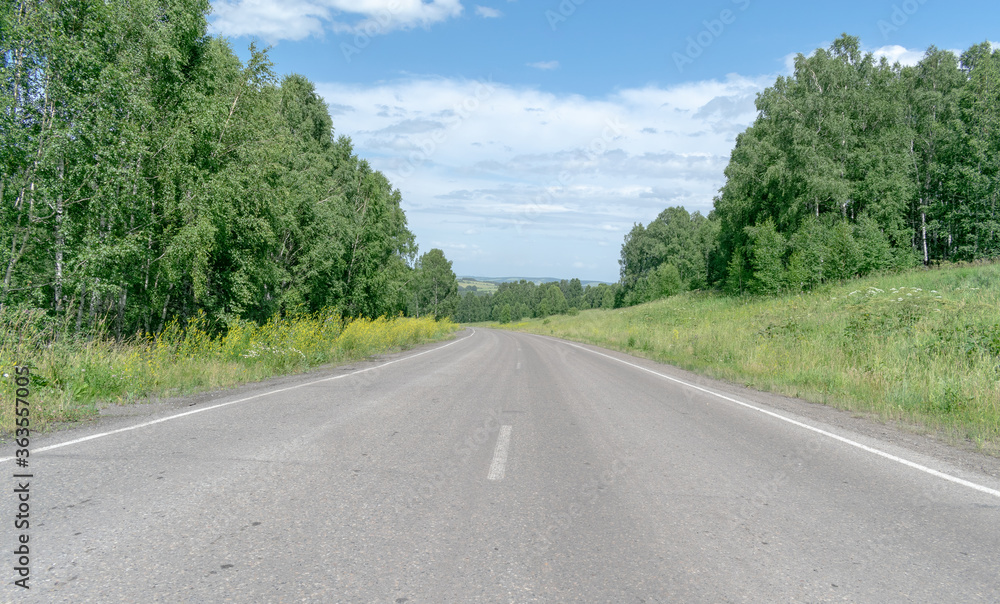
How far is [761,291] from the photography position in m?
39.2

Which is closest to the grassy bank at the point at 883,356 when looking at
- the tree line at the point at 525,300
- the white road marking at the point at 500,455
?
the white road marking at the point at 500,455

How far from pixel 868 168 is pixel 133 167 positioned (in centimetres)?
4613

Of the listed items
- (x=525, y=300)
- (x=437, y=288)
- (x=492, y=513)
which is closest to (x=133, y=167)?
(x=492, y=513)

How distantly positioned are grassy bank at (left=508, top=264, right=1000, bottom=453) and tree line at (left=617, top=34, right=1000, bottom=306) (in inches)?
590

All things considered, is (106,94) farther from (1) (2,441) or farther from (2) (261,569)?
(2) (261,569)

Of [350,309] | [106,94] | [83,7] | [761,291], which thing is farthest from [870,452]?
[761,291]

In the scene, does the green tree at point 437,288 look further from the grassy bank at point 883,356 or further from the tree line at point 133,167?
the grassy bank at point 883,356

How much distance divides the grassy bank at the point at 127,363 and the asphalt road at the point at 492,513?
1.27 metres

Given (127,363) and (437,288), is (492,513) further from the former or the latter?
(437,288)

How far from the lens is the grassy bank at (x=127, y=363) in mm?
6586

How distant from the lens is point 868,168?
1433 inches

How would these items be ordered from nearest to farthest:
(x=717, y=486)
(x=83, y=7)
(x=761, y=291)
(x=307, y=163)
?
(x=717, y=486) < (x=83, y=7) < (x=307, y=163) < (x=761, y=291)

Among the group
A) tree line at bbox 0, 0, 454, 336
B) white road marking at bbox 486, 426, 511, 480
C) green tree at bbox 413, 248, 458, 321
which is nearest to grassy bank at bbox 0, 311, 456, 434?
tree line at bbox 0, 0, 454, 336

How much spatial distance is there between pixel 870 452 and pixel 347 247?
1108 inches
